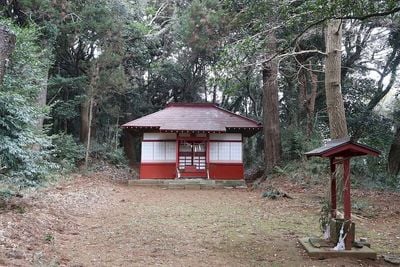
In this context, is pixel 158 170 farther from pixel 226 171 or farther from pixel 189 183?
pixel 226 171

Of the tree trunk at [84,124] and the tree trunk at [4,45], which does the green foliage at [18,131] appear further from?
the tree trunk at [84,124]

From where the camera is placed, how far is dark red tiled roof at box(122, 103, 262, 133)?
57.8 feet

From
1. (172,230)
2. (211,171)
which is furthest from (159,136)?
(172,230)

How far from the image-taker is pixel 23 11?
15188mm

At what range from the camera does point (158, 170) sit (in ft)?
60.5

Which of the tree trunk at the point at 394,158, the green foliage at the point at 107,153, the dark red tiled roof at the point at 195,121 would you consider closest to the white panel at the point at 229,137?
the dark red tiled roof at the point at 195,121

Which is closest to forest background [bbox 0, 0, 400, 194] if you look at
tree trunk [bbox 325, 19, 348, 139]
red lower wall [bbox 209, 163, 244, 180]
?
tree trunk [bbox 325, 19, 348, 139]

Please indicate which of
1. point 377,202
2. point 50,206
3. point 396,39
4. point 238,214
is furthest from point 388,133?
point 50,206

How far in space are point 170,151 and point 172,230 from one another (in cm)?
1143

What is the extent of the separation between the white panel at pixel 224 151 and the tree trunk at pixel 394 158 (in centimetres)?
728

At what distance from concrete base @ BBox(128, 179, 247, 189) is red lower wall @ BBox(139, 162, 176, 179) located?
Answer: 39.5 inches

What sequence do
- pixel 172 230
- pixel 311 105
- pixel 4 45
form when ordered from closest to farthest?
pixel 4 45 < pixel 172 230 < pixel 311 105

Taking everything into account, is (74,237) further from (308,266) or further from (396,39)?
(396,39)

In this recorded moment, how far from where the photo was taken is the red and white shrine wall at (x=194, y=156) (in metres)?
18.3
